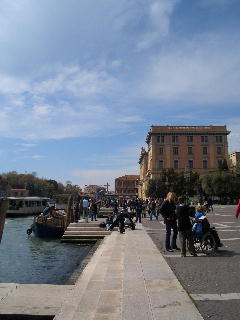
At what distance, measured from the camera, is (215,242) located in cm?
1150

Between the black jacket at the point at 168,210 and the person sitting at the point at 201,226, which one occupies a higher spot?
the black jacket at the point at 168,210

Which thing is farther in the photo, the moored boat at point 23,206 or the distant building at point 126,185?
the distant building at point 126,185

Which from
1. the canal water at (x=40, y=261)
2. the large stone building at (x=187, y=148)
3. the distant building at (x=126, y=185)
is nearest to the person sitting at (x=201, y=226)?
the canal water at (x=40, y=261)

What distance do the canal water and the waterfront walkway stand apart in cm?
395

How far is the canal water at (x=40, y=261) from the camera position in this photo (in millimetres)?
13086

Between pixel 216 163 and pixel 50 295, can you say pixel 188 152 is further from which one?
pixel 50 295

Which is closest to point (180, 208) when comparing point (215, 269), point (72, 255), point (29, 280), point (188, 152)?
point (215, 269)

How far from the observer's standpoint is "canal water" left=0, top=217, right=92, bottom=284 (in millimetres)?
13086

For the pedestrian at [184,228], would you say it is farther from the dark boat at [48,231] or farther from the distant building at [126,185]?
the distant building at [126,185]

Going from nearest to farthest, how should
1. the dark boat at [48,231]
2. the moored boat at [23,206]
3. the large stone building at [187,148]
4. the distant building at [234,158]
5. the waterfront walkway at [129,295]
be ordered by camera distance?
the waterfront walkway at [129,295] < the dark boat at [48,231] < the moored boat at [23,206] < the large stone building at [187,148] < the distant building at [234,158]

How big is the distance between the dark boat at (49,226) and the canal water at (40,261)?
83 cm

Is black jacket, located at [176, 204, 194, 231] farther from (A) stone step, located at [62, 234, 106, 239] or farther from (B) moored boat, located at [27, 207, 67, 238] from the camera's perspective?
(B) moored boat, located at [27, 207, 67, 238]

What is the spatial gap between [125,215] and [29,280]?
823 cm

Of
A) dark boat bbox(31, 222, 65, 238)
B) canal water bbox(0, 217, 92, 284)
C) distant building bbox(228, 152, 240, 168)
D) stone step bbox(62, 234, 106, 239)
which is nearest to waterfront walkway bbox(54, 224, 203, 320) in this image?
canal water bbox(0, 217, 92, 284)
